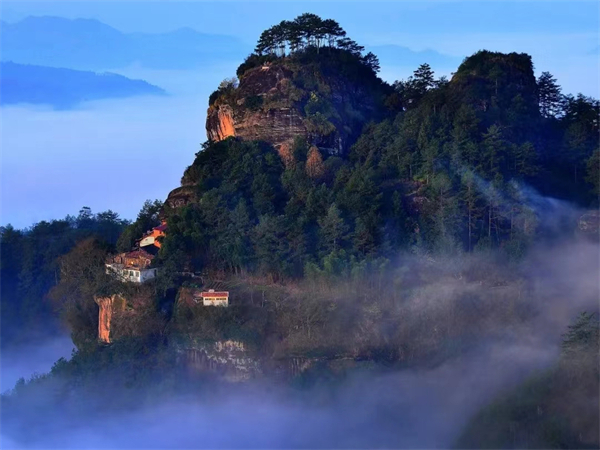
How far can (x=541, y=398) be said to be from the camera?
2105 centimetres

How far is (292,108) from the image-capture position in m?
28.9

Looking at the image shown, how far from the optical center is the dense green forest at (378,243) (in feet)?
78.2

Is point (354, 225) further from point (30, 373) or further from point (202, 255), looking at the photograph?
point (30, 373)

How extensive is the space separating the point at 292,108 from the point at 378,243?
16.7ft

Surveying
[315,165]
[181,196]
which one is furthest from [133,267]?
[315,165]

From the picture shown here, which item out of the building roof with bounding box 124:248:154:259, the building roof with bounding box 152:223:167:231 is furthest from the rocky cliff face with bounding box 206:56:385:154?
the building roof with bounding box 124:248:154:259

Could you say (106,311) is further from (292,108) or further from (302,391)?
(292,108)

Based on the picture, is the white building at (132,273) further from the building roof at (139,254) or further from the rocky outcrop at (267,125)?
the rocky outcrop at (267,125)

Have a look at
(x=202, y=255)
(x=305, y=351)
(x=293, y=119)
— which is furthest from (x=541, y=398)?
(x=293, y=119)

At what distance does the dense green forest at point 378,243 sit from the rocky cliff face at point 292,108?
0.28 feet

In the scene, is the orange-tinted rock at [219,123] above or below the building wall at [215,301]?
above

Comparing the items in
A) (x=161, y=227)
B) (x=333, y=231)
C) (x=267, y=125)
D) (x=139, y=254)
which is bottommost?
(x=139, y=254)

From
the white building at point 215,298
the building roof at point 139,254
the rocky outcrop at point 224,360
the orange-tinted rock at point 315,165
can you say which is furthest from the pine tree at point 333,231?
the building roof at point 139,254

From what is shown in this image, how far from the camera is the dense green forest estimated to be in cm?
2384
